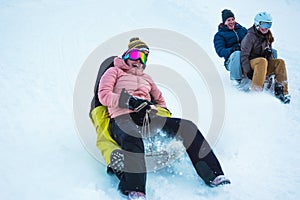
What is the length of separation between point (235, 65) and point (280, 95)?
2.47 ft

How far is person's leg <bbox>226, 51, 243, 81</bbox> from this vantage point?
4809mm

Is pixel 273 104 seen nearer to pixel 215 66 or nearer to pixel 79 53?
pixel 215 66

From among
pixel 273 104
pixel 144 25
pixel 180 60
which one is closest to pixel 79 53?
pixel 180 60


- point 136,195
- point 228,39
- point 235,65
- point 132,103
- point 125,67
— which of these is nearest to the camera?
point 136,195

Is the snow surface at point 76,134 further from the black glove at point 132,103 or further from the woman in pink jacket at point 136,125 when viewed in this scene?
the black glove at point 132,103

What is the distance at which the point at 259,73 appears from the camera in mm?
4469

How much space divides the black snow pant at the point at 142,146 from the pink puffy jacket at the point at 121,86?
149 millimetres

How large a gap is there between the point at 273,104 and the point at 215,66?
6.08ft

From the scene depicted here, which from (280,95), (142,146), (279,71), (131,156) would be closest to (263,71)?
(279,71)

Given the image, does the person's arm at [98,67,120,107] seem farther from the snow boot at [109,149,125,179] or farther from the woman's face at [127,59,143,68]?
the snow boot at [109,149,125,179]

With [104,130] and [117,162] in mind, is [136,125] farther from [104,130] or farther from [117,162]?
[117,162]

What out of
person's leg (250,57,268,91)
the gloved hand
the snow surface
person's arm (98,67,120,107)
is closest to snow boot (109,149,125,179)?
the snow surface

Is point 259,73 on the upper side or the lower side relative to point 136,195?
upper

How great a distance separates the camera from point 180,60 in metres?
6.29
